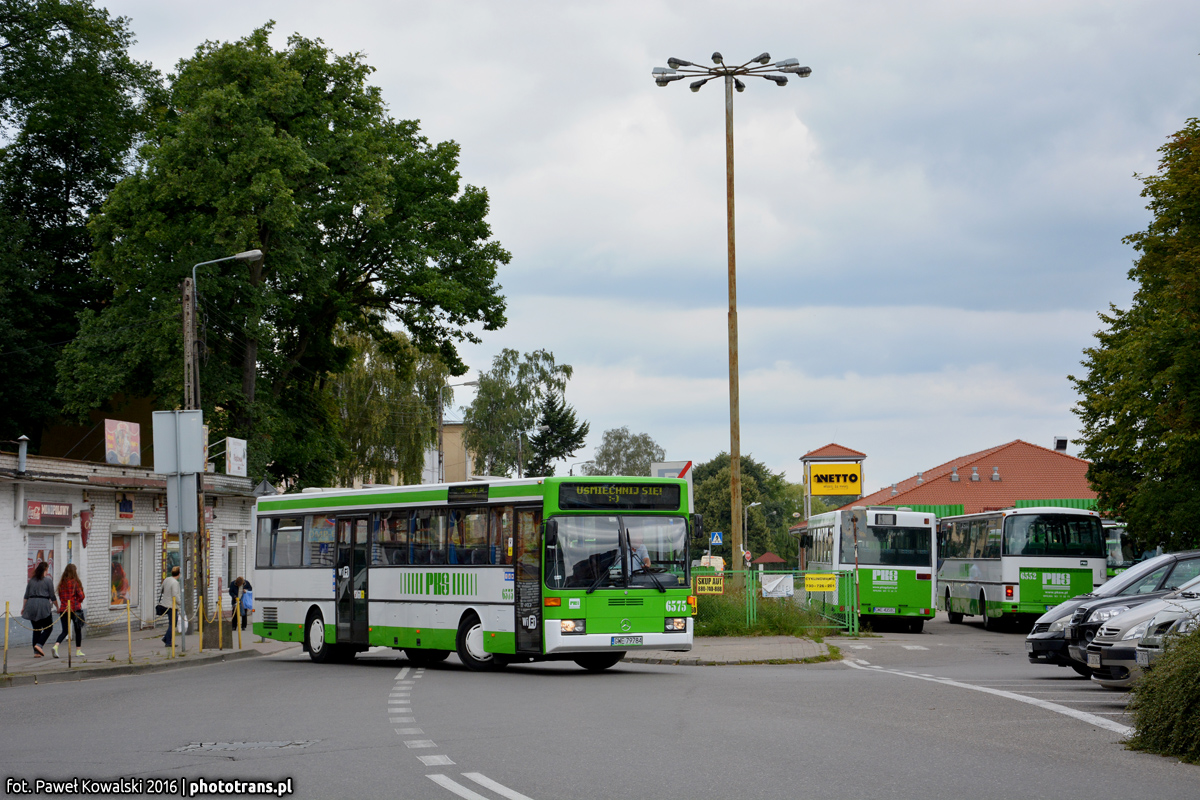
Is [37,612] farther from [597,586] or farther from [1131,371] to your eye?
[1131,371]

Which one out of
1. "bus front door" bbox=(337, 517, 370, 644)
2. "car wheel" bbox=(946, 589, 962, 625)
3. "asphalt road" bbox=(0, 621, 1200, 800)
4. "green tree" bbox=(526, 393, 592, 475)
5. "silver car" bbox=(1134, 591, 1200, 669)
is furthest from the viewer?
"green tree" bbox=(526, 393, 592, 475)

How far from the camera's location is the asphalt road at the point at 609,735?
8.86 metres

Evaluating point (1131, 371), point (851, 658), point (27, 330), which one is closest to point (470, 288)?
point (27, 330)

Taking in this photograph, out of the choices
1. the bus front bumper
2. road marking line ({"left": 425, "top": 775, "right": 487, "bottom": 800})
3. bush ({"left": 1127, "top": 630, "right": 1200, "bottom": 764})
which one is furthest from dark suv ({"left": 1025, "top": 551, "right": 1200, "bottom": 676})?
road marking line ({"left": 425, "top": 775, "right": 487, "bottom": 800})

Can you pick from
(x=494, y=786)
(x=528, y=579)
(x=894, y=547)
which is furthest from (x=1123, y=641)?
(x=894, y=547)

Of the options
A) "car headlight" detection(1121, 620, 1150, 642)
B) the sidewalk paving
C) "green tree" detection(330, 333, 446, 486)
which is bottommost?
the sidewalk paving

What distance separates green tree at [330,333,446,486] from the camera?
185 ft

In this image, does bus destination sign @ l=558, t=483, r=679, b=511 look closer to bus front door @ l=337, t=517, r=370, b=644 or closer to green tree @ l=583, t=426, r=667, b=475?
bus front door @ l=337, t=517, r=370, b=644

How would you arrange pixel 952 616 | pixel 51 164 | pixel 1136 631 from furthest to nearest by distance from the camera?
pixel 51 164, pixel 952 616, pixel 1136 631

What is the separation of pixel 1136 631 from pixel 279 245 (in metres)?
29.9

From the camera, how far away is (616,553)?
19.4 metres

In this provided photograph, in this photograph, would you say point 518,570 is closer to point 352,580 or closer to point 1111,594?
point 352,580

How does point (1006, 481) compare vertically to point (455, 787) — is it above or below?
above

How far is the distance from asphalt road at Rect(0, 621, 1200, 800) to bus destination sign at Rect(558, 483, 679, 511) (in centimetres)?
250
